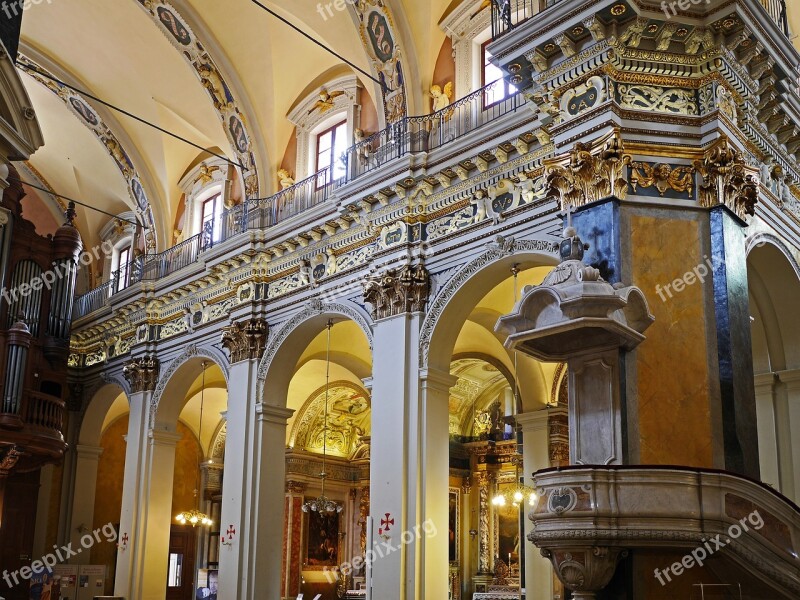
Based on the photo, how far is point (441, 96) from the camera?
41.8ft

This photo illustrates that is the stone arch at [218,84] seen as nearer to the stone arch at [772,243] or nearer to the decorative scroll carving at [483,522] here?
the decorative scroll carving at [483,522]

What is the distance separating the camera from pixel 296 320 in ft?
46.3

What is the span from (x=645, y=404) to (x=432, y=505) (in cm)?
394

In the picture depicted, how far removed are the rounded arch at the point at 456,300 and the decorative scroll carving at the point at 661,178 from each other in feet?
8.04

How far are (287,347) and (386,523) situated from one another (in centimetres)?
391

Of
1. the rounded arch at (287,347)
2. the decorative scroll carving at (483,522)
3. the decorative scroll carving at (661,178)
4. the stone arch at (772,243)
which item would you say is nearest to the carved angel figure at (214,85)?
the rounded arch at (287,347)

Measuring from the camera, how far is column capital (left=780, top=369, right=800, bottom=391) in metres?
10.9

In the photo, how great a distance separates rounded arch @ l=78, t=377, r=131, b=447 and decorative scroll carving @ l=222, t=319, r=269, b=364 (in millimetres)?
5010

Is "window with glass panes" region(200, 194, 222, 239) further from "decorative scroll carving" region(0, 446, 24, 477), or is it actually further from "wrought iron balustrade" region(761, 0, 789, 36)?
"wrought iron balustrade" region(761, 0, 789, 36)

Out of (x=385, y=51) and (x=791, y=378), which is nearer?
(x=791, y=378)

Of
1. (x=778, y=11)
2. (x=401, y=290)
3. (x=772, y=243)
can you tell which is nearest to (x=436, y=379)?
(x=401, y=290)

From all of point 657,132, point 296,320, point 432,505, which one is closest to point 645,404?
point 657,132

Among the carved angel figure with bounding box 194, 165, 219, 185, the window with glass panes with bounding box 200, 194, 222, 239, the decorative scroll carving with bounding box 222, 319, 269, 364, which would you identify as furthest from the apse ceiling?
the decorative scroll carving with bounding box 222, 319, 269, 364

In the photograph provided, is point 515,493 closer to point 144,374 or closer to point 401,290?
point 401,290
